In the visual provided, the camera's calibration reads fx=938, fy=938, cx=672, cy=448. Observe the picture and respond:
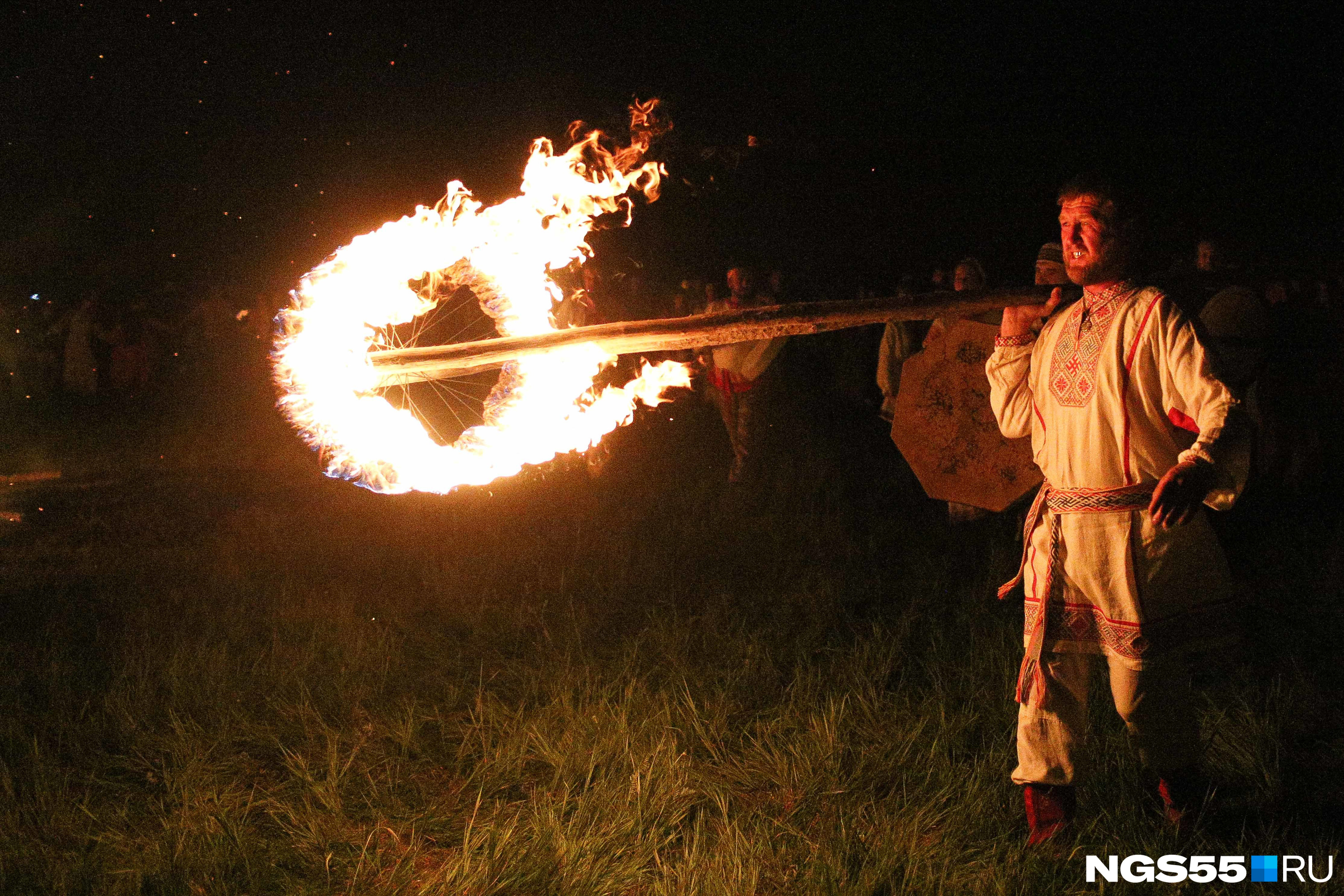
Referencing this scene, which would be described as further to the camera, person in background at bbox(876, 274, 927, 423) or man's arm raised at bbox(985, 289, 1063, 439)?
person in background at bbox(876, 274, 927, 423)

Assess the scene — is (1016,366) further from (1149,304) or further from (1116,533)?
(1116,533)

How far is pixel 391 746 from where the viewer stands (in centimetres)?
355

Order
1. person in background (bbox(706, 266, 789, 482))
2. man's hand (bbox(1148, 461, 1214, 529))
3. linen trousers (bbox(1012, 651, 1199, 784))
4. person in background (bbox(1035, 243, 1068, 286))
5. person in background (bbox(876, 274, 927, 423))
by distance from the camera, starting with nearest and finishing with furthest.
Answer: man's hand (bbox(1148, 461, 1214, 529)) < linen trousers (bbox(1012, 651, 1199, 784)) < person in background (bbox(1035, 243, 1068, 286)) < person in background (bbox(876, 274, 927, 423)) < person in background (bbox(706, 266, 789, 482))

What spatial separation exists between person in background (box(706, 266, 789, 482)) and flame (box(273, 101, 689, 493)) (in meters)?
3.65

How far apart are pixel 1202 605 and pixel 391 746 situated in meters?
2.79

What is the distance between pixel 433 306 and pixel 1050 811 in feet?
9.67

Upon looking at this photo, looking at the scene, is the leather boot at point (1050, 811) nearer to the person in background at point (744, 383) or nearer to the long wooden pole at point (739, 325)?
the long wooden pole at point (739, 325)

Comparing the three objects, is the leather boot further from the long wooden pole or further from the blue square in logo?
the long wooden pole

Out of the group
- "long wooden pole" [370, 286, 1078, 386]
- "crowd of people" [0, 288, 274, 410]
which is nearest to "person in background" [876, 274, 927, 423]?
"long wooden pole" [370, 286, 1078, 386]

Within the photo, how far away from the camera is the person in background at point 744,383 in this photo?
7.62 m

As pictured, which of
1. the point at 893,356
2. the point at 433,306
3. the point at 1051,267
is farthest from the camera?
the point at 893,356

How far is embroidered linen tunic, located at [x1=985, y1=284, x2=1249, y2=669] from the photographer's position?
2.48m

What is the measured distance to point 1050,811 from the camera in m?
2.77

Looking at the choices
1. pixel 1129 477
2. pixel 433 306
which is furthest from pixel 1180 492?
pixel 433 306
